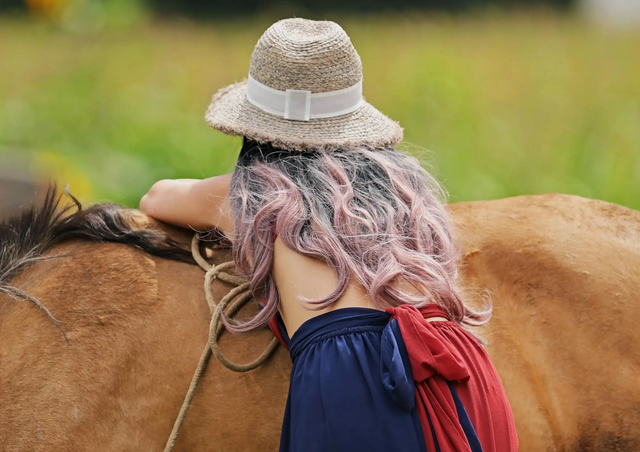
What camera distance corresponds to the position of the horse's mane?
187 centimetres

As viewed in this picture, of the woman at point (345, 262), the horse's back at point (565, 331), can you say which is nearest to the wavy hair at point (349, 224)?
the woman at point (345, 262)

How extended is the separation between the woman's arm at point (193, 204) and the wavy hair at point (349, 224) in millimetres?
107

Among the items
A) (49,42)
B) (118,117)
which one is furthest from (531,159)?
(49,42)

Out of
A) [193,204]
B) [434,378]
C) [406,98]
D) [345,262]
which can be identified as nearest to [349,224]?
[345,262]

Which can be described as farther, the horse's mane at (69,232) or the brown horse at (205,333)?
the horse's mane at (69,232)

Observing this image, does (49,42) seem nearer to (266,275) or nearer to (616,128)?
(616,128)

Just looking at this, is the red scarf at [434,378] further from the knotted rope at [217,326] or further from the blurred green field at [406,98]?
the blurred green field at [406,98]

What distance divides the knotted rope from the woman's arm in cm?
11

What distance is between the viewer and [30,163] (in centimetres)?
502

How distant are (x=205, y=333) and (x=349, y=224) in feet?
1.69

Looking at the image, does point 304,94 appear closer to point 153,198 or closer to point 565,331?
point 153,198

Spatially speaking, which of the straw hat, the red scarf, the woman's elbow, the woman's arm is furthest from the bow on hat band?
the red scarf

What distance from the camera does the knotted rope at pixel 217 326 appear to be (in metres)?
1.69

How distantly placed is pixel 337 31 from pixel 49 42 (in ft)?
26.0
